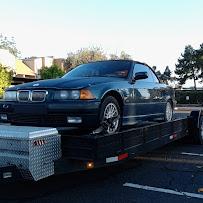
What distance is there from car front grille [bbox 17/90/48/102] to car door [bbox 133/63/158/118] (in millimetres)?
1909

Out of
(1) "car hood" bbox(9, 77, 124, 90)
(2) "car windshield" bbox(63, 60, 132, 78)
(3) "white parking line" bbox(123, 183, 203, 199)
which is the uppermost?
(2) "car windshield" bbox(63, 60, 132, 78)

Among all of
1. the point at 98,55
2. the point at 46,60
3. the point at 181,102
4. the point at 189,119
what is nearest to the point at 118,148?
the point at 189,119

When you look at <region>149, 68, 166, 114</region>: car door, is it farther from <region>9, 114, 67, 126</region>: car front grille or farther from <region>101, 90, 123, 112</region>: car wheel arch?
<region>9, 114, 67, 126</region>: car front grille

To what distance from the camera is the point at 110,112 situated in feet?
20.3

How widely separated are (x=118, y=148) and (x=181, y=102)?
37.7 metres

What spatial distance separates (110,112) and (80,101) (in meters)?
0.66

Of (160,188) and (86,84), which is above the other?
(86,84)

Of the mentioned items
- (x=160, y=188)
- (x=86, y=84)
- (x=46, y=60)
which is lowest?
(x=160, y=188)

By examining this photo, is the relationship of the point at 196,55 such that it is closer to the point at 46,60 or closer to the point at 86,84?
the point at 46,60

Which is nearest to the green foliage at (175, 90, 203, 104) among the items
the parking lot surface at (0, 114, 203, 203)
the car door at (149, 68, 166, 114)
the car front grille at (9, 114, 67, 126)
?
the car door at (149, 68, 166, 114)

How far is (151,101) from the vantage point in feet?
25.5

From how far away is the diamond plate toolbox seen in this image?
4.95m

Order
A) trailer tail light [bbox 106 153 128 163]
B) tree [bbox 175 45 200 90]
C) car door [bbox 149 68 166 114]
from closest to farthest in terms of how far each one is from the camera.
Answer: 1. trailer tail light [bbox 106 153 128 163]
2. car door [bbox 149 68 166 114]
3. tree [bbox 175 45 200 90]

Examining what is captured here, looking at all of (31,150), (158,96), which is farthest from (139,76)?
(31,150)
